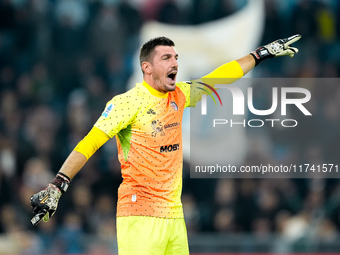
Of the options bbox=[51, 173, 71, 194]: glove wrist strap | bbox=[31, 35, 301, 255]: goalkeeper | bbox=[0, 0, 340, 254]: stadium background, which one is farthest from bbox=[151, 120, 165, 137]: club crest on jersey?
bbox=[0, 0, 340, 254]: stadium background

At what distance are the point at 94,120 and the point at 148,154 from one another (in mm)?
6879

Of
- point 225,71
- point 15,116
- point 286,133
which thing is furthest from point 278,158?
point 225,71

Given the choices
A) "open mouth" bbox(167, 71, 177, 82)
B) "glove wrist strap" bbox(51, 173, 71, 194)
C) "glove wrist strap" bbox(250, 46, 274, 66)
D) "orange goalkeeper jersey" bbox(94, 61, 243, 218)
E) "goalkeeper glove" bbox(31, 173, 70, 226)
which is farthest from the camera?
"glove wrist strap" bbox(250, 46, 274, 66)

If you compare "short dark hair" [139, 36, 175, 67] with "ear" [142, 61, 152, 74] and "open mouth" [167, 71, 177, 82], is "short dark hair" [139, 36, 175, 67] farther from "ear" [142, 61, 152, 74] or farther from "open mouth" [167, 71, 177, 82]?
"open mouth" [167, 71, 177, 82]

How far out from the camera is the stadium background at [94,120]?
11172mm

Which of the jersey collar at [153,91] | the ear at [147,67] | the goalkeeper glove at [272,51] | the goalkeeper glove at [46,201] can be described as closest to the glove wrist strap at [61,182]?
the goalkeeper glove at [46,201]

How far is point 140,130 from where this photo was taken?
6.02m

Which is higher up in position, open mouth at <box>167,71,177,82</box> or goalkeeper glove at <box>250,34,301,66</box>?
goalkeeper glove at <box>250,34,301,66</box>

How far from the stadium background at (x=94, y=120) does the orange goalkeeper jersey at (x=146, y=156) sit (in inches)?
183

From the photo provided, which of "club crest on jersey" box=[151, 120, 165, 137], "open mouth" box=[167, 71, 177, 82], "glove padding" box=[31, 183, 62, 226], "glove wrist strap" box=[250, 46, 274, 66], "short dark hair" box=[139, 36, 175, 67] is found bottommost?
"glove padding" box=[31, 183, 62, 226]

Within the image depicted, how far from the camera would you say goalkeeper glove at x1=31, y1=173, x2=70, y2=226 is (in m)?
5.51

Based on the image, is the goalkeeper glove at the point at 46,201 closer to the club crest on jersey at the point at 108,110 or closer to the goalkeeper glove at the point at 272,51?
the club crest on jersey at the point at 108,110

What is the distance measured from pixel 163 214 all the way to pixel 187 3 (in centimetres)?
883

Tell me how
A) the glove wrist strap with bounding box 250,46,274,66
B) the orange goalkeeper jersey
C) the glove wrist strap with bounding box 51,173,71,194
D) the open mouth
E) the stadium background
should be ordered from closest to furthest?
the glove wrist strap with bounding box 51,173,71,194 < the orange goalkeeper jersey < the open mouth < the glove wrist strap with bounding box 250,46,274,66 < the stadium background
